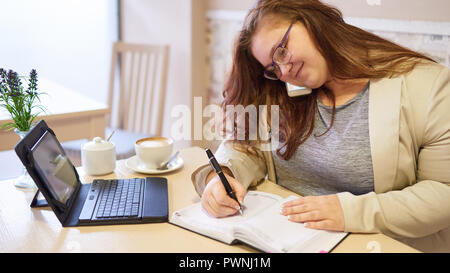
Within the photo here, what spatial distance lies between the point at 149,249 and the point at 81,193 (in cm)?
34

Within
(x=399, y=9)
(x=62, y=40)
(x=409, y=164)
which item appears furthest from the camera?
(x=62, y=40)

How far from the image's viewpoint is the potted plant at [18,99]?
1.12m

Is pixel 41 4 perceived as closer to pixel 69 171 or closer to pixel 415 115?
pixel 69 171

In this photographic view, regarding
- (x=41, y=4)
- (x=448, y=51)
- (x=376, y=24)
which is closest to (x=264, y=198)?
(x=448, y=51)

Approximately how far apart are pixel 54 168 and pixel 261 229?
0.52m

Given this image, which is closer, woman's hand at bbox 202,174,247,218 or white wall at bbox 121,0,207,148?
woman's hand at bbox 202,174,247,218

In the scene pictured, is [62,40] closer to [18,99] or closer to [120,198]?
[18,99]

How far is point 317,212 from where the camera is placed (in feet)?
2.99

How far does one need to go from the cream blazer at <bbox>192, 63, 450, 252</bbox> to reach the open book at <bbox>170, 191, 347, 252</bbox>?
95 mm

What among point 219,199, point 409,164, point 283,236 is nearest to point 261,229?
point 283,236

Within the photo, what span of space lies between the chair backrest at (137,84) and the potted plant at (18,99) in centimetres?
158

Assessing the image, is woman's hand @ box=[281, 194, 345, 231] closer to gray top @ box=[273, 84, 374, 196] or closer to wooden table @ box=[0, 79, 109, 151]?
gray top @ box=[273, 84, 374, 196]

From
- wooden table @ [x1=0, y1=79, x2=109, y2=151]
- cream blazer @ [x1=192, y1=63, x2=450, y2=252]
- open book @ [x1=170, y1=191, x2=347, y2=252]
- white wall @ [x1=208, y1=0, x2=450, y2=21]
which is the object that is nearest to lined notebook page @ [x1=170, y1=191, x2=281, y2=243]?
open book @ [x1=170, y1=191, x2=347, y2=252]

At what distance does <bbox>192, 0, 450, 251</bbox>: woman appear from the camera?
95 cm
